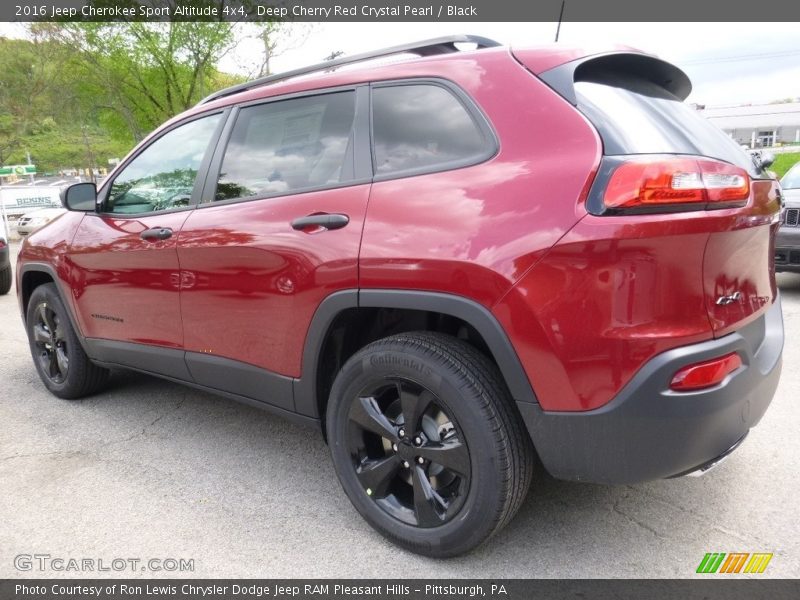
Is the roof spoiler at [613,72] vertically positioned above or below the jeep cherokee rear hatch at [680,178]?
above

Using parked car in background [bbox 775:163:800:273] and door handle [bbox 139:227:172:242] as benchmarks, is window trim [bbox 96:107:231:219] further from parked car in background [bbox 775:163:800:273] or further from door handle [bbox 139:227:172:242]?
parked car in background [bbox 775:163:800:273]

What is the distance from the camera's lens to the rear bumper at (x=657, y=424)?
178 cm

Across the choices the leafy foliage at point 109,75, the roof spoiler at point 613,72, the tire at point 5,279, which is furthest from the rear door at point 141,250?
the leafy foliage at point 109,75

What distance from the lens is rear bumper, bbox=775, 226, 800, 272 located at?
20.2 ft

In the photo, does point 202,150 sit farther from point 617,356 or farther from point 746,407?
point 746,407

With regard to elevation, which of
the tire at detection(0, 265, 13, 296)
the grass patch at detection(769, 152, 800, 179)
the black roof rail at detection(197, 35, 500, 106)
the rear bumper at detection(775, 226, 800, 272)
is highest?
the black roof rail at detection(197, 35, 500, 106)

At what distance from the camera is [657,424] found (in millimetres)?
1807

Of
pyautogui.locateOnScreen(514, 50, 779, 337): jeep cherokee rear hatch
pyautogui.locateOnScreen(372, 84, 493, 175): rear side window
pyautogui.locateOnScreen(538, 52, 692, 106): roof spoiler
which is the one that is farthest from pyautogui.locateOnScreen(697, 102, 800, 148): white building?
pyautogui.locateOnScreen(372, 84, 493, 175): rear side window

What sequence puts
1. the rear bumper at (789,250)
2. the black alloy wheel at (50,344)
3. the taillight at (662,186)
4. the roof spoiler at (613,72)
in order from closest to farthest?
the taillight at (662,186), the roof spoiler at (613,72), the black alloy wheel at (50,344), the rear bumper at (789,250)

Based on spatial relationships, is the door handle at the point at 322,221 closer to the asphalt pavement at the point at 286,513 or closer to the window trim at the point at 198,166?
the window trim at the point at 198,166

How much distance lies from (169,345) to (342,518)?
1.34 m

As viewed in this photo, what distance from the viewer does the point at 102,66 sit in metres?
17.6

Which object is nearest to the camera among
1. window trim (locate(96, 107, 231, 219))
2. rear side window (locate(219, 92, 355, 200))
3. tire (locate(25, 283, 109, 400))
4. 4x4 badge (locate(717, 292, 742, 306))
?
4x4 badge (locate(717, 292, 742, 306))

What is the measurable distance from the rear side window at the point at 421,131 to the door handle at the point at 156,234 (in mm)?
1273
